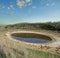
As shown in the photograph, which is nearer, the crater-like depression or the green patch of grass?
the green patch of grass

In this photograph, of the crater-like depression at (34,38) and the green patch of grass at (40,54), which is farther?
the crater-like depression at (34,38)

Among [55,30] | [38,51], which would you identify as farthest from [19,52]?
[55,30]

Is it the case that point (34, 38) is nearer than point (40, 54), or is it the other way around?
point (40, 54)

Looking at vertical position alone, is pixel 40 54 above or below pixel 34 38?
above

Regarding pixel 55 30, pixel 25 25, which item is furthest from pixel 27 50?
pixel 25 25

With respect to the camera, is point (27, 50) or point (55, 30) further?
point (55, 30)

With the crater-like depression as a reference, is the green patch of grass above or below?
above

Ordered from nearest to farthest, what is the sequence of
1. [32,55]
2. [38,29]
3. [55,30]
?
[32,55], [55,30], [38,29]

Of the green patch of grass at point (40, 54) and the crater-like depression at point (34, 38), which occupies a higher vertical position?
the green patch of grass at point (40, 54)

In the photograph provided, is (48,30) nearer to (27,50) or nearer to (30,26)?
(30,26)

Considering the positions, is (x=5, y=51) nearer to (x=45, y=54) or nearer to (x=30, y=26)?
(x=45, y=54)

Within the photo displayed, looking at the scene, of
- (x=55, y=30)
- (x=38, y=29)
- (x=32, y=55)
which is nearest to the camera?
(x=32, y=55)
